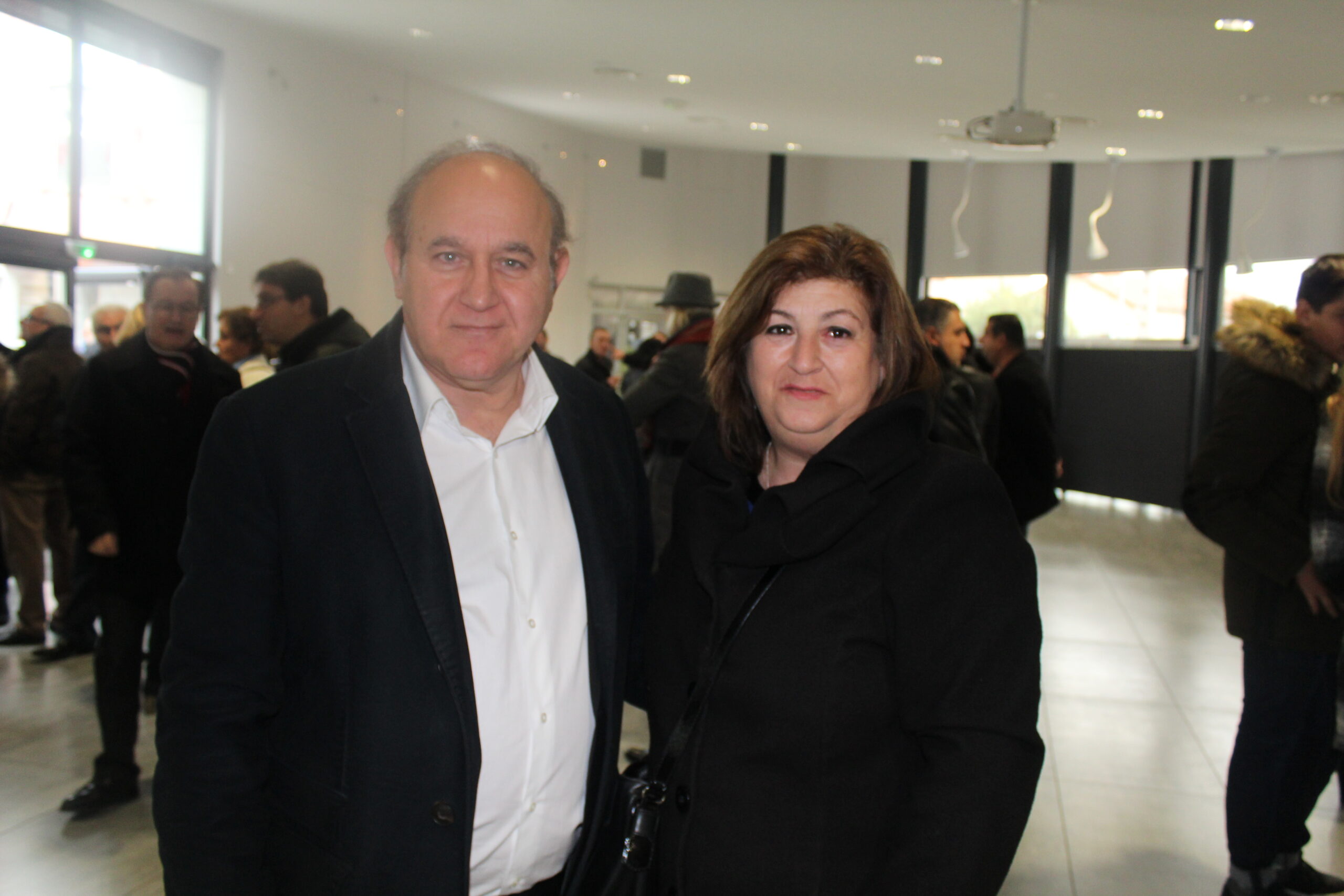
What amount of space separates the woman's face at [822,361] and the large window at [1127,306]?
1327cm

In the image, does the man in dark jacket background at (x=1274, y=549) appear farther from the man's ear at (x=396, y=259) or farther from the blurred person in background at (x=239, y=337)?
the blurred person in background at (x=239, y=337)

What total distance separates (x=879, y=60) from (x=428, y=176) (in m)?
8.08

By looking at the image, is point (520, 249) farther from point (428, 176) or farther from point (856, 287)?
point (856, 287)

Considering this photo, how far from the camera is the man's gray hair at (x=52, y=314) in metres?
5.62

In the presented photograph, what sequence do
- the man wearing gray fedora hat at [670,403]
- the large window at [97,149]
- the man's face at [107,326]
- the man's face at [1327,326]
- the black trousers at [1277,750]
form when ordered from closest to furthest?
1. the man's face at [1327,326]
2. the black trousers at [1277,750]
3. the man wearing gray fedora hat at [670,403]
4. the man's face at [107,326]
5. the large window at [97,149]

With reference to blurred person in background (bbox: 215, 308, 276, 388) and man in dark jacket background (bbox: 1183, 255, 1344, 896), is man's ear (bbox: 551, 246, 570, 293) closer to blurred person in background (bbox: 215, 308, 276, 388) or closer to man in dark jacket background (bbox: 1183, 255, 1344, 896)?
man in dark jacket background (bbox: 1183, 255, 1344, 896)

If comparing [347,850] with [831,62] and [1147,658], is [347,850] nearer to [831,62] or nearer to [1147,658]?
[1147,658]

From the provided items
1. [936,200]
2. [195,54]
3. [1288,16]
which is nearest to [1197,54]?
[1288,16]

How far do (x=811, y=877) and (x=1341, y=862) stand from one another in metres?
3.01

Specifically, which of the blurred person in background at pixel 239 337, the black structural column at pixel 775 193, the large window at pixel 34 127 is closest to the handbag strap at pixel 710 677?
the blurred person in background at pixel 239 337

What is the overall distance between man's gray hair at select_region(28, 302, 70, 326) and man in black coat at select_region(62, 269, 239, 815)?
2.27 metres

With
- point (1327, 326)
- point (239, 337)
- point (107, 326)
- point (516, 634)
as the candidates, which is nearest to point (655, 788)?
point (516, 634)

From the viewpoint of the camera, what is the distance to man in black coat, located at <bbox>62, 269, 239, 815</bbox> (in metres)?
3.64

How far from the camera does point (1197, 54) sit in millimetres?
8297
